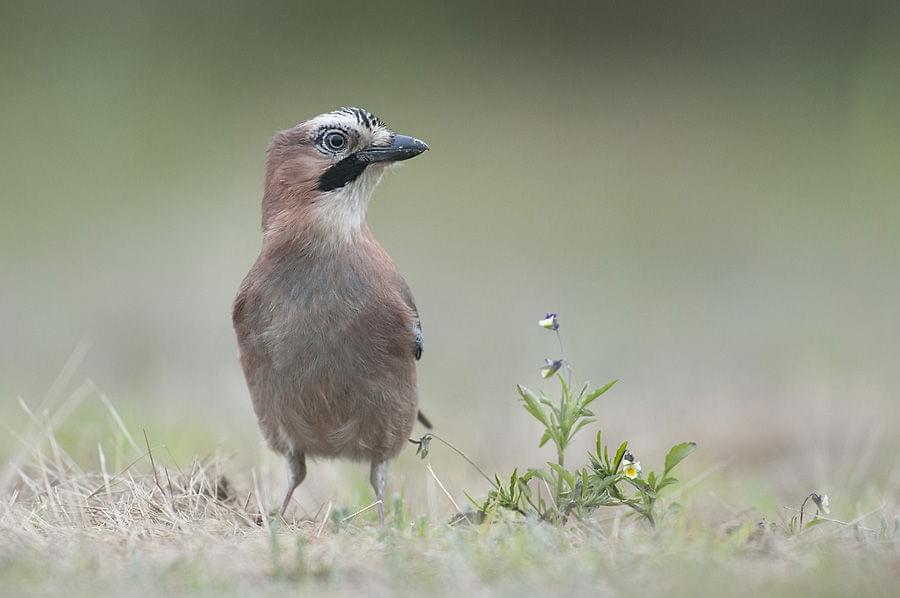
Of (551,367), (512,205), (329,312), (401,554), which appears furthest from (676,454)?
(512,205)

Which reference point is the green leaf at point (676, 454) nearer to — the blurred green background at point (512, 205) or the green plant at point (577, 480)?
the green plant at point (577, 480)

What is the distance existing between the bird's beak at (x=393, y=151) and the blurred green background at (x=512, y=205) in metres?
2.02

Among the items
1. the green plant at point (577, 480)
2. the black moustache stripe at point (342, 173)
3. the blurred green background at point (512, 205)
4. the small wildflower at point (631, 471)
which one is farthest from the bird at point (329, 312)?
the blurred green background at point (512, 205)

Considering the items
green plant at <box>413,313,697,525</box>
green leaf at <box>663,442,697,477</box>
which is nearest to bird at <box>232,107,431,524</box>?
green plant at <box>413,313,697,525</box>

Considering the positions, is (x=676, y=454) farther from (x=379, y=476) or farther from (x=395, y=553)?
(x=379, y=476)

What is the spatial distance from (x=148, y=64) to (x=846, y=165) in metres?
9.77

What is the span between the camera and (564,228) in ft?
50.8

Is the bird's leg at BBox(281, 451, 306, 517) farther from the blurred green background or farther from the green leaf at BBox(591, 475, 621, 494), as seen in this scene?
the green leaf at BBox(591, 475, 621, 494)

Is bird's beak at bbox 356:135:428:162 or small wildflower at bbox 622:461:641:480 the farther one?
bird's beak at bbox 356:135:428:162

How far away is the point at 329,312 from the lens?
17.7ft

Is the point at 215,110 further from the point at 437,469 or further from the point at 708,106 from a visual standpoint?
the point at 437,469

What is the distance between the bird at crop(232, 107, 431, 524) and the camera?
5402 millimetres

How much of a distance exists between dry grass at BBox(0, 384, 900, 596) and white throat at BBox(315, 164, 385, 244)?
47.4 inches

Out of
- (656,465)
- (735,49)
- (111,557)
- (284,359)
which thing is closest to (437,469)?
(656,465)
